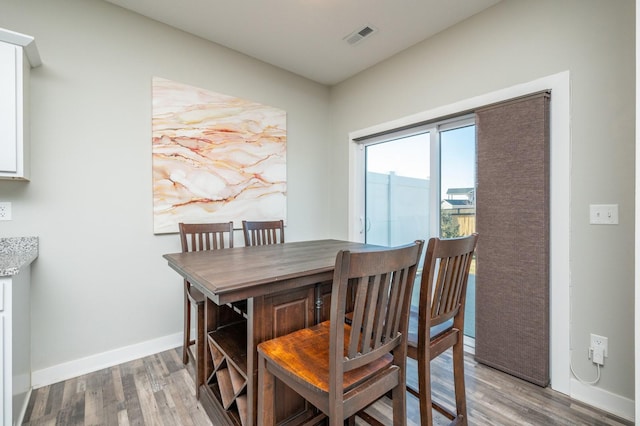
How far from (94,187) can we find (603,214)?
11.5 ft

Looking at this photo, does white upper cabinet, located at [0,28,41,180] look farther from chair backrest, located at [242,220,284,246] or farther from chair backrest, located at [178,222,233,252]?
chair backrest, located at [242,220,284,246]

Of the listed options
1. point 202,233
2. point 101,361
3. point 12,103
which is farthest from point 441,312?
point 12,103

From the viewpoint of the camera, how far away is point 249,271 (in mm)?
1312

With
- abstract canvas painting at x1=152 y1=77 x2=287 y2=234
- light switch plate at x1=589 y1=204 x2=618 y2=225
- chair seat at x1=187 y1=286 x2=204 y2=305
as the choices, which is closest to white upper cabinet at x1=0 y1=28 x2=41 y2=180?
abstract canvas painting at x1=152 y1=77 x2=287 y2=234

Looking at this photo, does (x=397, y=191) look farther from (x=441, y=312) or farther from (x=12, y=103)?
(x=12, y=103)

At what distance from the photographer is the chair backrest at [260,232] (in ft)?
8.11

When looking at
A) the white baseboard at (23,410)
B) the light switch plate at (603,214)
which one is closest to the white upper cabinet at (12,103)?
the white baseboard at (23,410)

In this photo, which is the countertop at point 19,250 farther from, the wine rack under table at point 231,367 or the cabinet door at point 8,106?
the wine rack under table at point 231,367

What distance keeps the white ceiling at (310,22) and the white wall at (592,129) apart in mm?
410

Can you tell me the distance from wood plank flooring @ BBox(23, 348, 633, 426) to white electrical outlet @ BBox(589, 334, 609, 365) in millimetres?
295

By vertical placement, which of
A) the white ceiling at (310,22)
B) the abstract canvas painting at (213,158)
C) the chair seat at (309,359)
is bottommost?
the chair seat at (309,359)

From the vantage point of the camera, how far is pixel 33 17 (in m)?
1.98

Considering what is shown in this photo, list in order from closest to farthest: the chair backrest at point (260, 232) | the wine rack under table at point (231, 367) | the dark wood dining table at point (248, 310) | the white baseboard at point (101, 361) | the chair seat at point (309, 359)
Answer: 1. the chair seat at point (309, 359)
2. the dark wood dining table at point (248, 310)
3. the wine rack under table at point (231, 367)
4. the white baseboard at point (101, 361)
5. the chair backrest at point (260, 232)

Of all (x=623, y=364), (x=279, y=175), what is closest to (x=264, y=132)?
(x=279, y=175)
